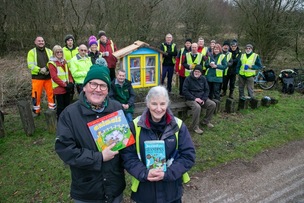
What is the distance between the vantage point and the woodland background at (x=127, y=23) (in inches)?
518

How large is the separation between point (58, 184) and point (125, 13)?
12.6 meters

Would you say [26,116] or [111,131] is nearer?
[111,131]

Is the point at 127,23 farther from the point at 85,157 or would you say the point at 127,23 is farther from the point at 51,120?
the point at 85,157

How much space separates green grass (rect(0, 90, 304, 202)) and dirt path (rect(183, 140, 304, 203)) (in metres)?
0.26

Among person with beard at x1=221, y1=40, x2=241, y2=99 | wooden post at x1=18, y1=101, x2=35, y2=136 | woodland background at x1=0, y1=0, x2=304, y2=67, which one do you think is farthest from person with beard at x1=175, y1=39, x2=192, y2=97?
woodland background at x1=0, y1=0, x2=304, y2=67

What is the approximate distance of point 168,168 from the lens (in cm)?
239

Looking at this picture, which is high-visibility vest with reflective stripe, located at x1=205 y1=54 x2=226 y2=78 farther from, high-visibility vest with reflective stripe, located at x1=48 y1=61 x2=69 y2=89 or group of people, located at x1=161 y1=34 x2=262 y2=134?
high-visibility vest with reflective stripe, located at x1=48 y1=61 x2=69 y2=89

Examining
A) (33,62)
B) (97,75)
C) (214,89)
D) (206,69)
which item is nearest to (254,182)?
(97,75)

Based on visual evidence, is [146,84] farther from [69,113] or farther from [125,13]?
[125,13]

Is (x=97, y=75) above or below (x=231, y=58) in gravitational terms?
above

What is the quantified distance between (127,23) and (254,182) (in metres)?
12.8

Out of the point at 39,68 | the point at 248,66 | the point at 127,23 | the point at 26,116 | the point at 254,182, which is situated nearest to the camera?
the point at 254,182

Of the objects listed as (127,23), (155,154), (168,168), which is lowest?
(168,168)

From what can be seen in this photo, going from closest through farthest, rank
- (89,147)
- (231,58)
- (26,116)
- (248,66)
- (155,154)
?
(89,147)
(155,154)
(26,116)
(248,66)
(231,58)
